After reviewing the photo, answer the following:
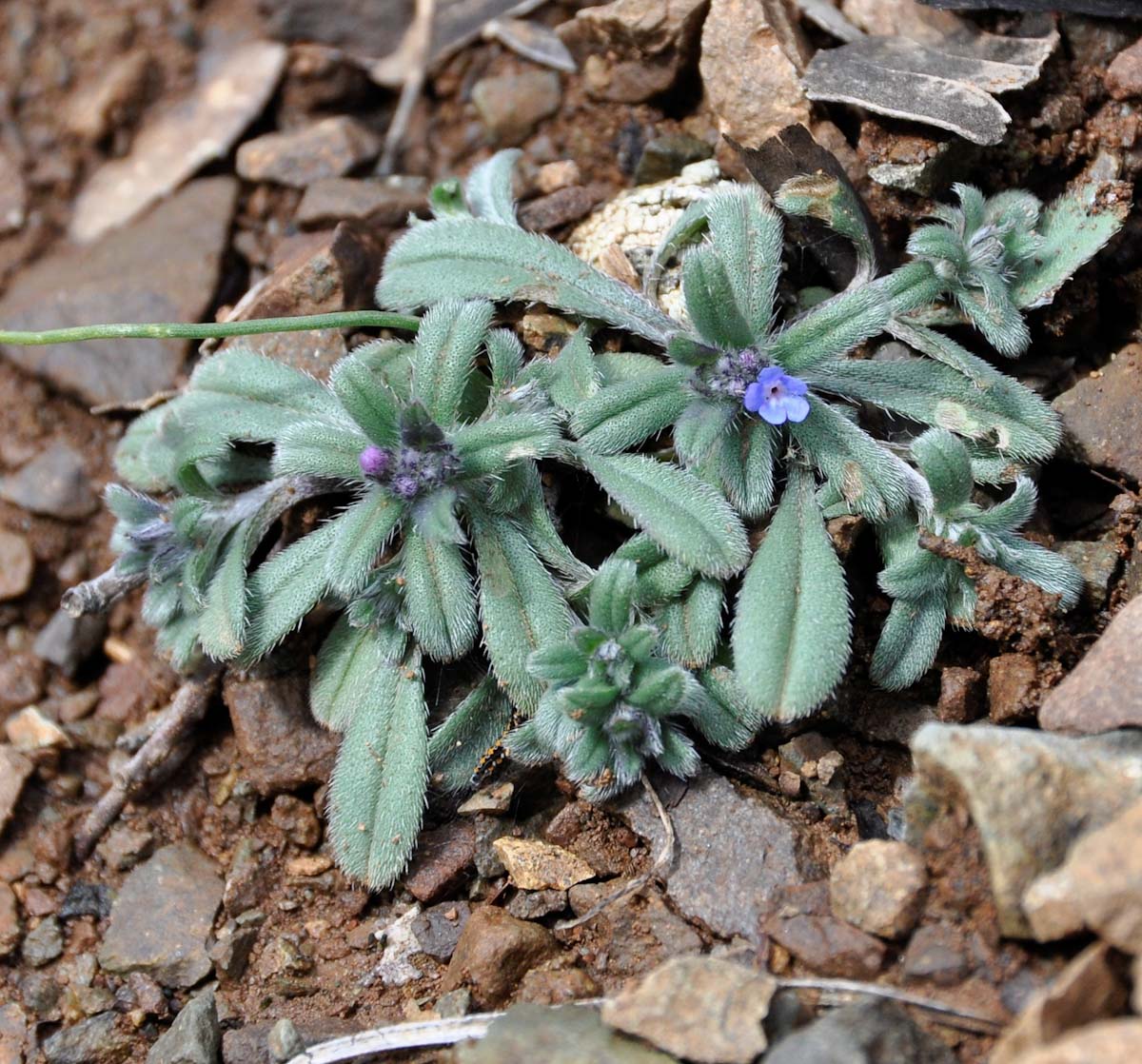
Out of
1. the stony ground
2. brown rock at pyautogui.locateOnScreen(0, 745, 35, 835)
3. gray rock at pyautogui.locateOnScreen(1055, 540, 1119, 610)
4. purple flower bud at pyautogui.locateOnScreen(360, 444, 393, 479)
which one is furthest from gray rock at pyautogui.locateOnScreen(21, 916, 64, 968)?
gray rock at pyautogui.locateOnScreen(1055, 540, 1119, 610)

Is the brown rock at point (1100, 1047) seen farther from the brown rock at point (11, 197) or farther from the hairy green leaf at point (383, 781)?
the brown rock at point (11, 197)

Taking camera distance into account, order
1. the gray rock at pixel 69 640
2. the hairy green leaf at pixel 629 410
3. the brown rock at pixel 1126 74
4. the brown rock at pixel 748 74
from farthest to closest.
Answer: the gray rock at pixel 69 640
the brown rock at pixel 748 74
the brown rock at pixel 1126 74
the hairy green leaf at pixel 629 410

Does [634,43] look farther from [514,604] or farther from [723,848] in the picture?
[723,848]

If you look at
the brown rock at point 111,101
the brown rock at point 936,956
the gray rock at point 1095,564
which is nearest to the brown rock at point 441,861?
the brown rock at point 936,956

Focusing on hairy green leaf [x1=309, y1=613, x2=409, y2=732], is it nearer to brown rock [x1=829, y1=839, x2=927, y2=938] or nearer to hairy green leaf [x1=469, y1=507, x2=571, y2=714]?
hairy green leaf [x1=469, y1=507, x2=571, y2=714]

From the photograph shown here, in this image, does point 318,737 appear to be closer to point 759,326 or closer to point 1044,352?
point 759,326

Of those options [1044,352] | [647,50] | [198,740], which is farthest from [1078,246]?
[198,740]
